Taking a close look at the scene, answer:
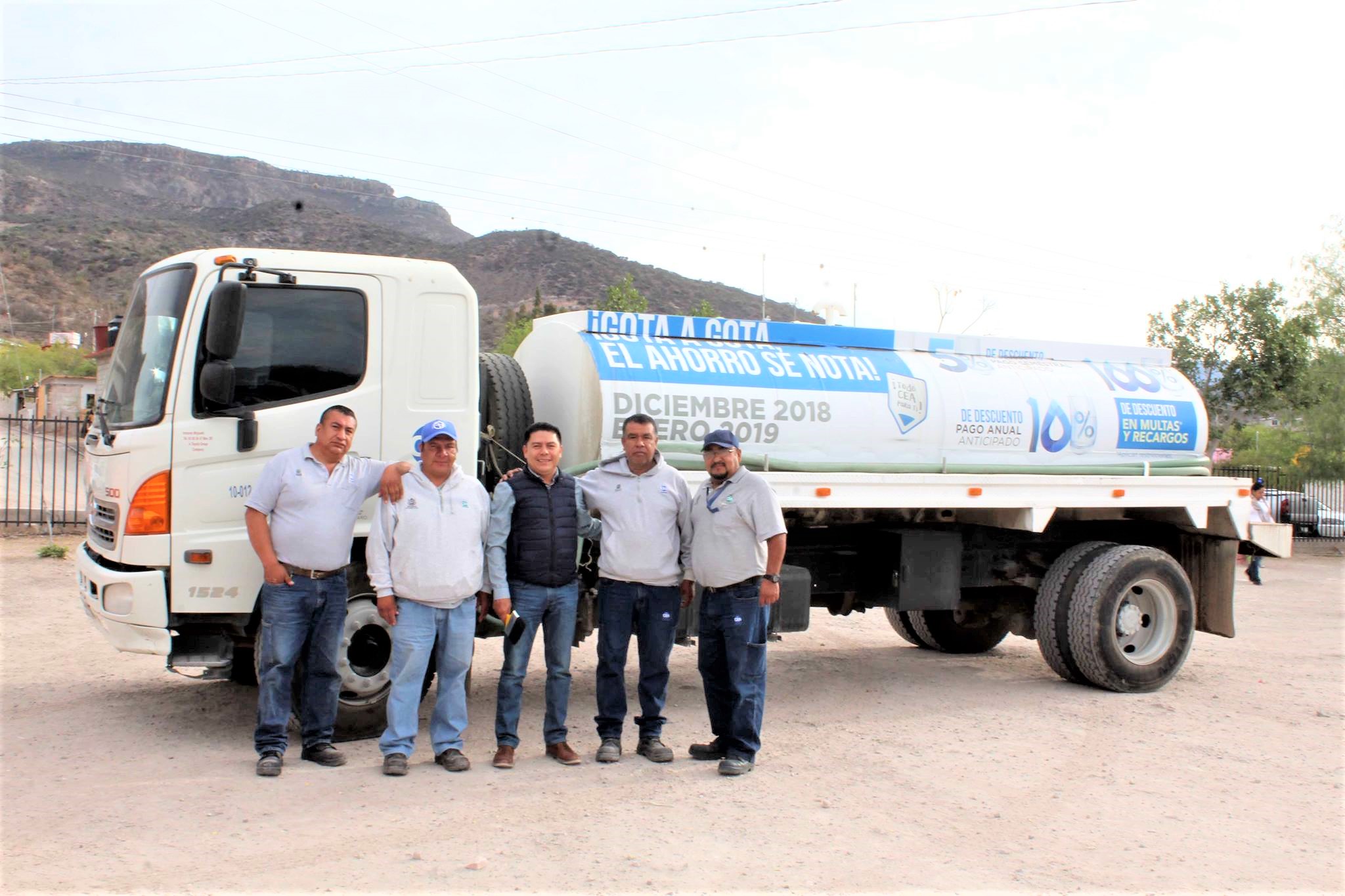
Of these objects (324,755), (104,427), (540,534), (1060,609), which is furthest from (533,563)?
(1060,609)

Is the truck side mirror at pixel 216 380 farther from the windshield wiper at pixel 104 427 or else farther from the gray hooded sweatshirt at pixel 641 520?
the gray hooded sweatshirt at pixel 641 520

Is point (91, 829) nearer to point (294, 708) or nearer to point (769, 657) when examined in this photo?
point (294, 708)

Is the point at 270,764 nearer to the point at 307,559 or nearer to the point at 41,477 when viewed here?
the point at 307,559

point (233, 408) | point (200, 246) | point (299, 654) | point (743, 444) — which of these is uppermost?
point (200, 246)

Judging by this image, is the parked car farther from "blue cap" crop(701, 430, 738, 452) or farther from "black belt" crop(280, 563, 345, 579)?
"black belt" crop(280, 563, 345, 579)

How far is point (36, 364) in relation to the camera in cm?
3472

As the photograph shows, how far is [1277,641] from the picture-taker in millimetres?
11008

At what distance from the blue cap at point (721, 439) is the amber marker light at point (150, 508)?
2942 millimetres

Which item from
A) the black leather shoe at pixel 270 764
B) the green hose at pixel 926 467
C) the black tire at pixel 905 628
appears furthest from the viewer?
the black tire at pixel 905 628

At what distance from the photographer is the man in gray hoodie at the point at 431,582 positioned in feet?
18.1

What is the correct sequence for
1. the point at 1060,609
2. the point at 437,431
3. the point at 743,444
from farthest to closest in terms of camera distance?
1. the point at 1060,609
2. the point at 743,444
3. the point at 437,431

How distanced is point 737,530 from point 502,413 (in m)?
1.88

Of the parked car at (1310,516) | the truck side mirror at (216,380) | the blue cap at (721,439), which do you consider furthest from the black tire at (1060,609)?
the parked car at (1310,516)

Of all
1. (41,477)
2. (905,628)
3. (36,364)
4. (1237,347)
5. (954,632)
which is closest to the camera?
(954,632)
